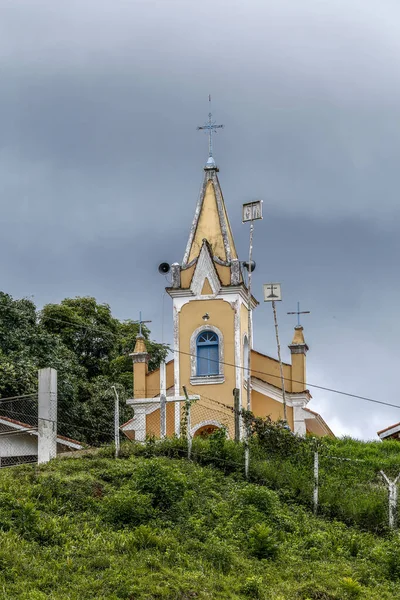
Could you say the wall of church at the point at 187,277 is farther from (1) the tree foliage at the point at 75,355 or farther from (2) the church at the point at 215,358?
(1) the tree foliage at the point at 75,355

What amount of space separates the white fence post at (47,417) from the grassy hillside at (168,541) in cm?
116

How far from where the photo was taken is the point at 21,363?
34.8 m

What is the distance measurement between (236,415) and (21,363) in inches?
465

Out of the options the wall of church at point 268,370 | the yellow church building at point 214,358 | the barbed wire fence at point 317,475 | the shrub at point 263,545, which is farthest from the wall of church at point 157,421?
the shrub at point 263,545

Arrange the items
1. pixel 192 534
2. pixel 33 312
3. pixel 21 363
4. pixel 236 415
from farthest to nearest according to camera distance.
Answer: pixel 33 312
pixel 21 363
pixel 236 415
pixel 192 534

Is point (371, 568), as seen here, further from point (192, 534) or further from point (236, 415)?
point (236, 415)

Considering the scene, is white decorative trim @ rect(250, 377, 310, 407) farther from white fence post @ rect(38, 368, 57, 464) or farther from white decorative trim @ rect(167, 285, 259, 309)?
white fence post @ rect(38, 368, 57, 464)

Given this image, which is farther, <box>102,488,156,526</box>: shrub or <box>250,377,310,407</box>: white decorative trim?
<box>250,377,310,407</box>: white decorative trim

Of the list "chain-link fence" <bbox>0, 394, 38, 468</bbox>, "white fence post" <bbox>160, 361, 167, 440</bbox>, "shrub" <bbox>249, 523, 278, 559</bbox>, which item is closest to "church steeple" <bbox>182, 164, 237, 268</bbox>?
"white fence post" <bbox>160, 361, 167, 440</bbox>

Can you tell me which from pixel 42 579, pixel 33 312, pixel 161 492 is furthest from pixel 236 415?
pixel 33 312

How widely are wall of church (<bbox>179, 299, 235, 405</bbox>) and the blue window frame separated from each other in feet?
0.93

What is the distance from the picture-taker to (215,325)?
31.9m

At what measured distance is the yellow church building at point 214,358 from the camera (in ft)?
103

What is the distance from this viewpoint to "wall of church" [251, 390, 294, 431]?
31.9m
